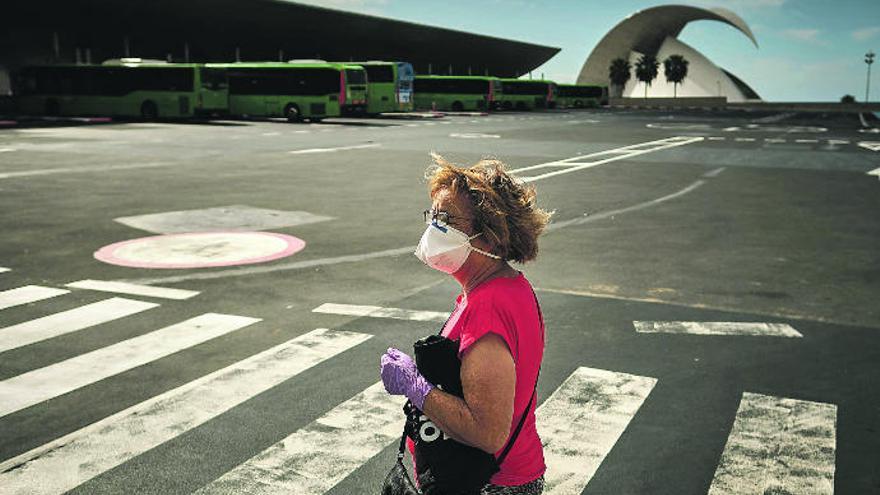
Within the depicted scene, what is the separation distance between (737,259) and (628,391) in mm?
5087

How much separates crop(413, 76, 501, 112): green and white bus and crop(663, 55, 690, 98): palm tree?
2570 inches

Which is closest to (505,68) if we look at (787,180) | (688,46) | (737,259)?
(688,46)

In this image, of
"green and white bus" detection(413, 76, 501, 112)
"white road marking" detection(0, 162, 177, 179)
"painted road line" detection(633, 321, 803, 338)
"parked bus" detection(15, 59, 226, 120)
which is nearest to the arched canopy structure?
"green and white bus" detection(413, 76, 501, 112)

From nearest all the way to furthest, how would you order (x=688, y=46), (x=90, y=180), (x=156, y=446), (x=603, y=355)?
(x=156, y=446) → (x=603, y=355) → (x=90, y=180) → (x=688, y=46)

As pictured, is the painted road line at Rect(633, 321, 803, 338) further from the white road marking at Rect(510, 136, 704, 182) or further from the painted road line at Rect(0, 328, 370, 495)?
the white road marking at Rect(510, 136, 704, 182)

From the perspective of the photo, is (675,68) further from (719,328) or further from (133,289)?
(133,289)

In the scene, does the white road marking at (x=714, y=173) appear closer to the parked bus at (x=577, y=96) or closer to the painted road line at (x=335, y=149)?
the painted road line at (x=335, y=149)

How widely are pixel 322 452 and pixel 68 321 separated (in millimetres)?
3719

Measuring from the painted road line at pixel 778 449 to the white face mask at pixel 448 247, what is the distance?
249 cm

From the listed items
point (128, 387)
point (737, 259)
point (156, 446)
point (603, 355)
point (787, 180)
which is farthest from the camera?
point (787, 180)

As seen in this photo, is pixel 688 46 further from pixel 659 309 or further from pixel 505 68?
pixel 659 309

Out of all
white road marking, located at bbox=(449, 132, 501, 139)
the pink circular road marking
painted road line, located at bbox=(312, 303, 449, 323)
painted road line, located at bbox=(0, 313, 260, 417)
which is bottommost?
painted road line, located at bbox=(0, 313, 260, 417)

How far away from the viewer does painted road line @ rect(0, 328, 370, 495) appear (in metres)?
4.58

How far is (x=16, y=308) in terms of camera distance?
26.0ft
